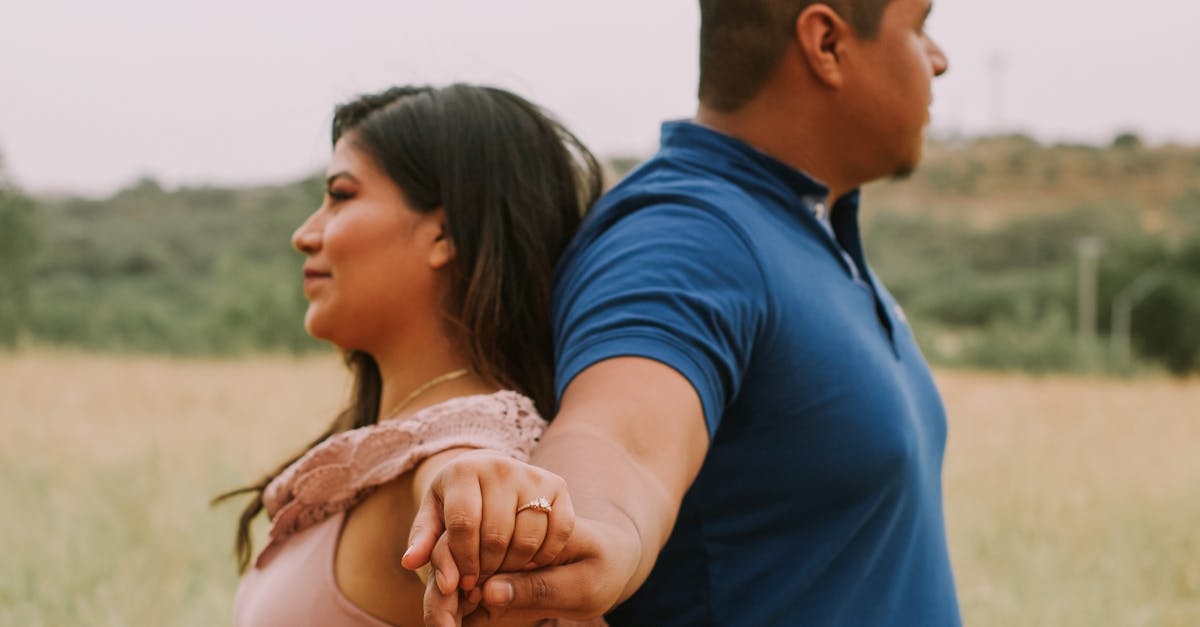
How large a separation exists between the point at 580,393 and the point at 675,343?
0.40 ft

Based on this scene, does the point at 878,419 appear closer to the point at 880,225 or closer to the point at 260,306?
the point at 260,306

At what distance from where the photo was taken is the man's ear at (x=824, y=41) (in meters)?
1.85

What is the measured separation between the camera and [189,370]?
1368 cm

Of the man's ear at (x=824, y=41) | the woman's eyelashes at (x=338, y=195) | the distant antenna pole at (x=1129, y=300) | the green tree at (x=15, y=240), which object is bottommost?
the distant antenna pole at (x=1129, y=300)

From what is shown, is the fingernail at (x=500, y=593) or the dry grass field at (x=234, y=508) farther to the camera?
the dry grass field at (x=234, y=508)

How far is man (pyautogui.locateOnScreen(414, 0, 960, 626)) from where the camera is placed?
4.31ft

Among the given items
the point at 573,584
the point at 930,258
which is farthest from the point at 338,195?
the point at 930,258

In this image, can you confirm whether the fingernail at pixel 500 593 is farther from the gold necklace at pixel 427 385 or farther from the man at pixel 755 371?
the gold necklace at pixel 427 385

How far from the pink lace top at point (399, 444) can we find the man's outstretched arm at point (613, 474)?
0.31 m

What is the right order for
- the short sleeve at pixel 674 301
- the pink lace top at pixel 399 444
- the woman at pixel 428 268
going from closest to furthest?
the short sleeve at pixel 674 301 < the pink lace top at pixel 399 444 < the woman at pixel 428 268

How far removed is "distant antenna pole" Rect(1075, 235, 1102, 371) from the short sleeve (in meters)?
29.4

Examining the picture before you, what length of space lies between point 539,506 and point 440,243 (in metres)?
1.01

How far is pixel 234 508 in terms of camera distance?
6270 mm

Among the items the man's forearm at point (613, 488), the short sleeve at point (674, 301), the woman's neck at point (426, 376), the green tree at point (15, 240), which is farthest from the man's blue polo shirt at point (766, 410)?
the green tree at point (15, 240)
